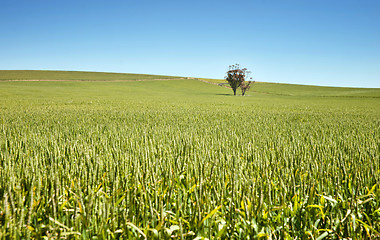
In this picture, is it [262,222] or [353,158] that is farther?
[353,158]

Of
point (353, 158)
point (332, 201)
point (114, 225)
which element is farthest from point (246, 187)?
point (353, 158)

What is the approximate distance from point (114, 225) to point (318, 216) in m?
1.59

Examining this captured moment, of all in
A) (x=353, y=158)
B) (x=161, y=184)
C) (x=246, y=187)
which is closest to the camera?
(x=246, y=187)

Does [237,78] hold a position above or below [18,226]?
above

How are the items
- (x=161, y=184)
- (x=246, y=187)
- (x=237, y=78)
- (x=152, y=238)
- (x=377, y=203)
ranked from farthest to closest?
(x=237, y=78) < (x=161, y=184) < (x=377, y=203) < (x=246, y=187) < (x=152, y=238)

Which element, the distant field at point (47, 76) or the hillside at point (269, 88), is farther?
the distant field at point (47, 76)

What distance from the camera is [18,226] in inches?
54.8

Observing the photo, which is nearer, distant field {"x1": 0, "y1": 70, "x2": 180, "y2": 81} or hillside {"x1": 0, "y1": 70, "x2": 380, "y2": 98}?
hillside {"x1": 0, "y1": 70, "x2": 380, "y2": 98}

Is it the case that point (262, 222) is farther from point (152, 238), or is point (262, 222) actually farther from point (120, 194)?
point (120, 194)

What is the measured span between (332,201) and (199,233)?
1.23m

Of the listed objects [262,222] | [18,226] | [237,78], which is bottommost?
[262,222]

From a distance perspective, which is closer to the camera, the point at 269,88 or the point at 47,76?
the point at 47,76

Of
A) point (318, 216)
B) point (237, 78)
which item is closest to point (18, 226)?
point (318, 216)

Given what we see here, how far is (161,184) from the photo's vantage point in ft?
7.79
